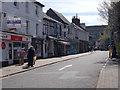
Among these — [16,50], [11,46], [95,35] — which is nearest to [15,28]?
[11,46]

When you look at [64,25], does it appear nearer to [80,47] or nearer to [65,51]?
[65,51]

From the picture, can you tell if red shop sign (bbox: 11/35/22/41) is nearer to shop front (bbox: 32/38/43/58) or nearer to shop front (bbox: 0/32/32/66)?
shop front (bbox: 0/32/32/66)

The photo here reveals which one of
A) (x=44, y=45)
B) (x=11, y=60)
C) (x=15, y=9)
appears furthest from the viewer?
(x=44, y=45)

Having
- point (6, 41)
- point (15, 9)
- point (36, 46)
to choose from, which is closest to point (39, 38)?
point (36, 46)

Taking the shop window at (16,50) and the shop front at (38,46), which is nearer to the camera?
the shop window at (16,50)

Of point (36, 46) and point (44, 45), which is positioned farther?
point (44, 45)

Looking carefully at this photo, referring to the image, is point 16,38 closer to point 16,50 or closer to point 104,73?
point 16,50

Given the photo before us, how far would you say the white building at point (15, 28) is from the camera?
2434 centimetres

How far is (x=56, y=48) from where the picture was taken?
47.0 metres

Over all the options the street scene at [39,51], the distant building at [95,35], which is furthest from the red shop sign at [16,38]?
the distant building at [95,35]

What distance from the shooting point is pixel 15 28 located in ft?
81.3

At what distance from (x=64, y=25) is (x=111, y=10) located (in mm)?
21951

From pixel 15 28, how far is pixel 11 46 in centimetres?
231

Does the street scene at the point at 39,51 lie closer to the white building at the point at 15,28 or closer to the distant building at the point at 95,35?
the white building at the point at 15,28
